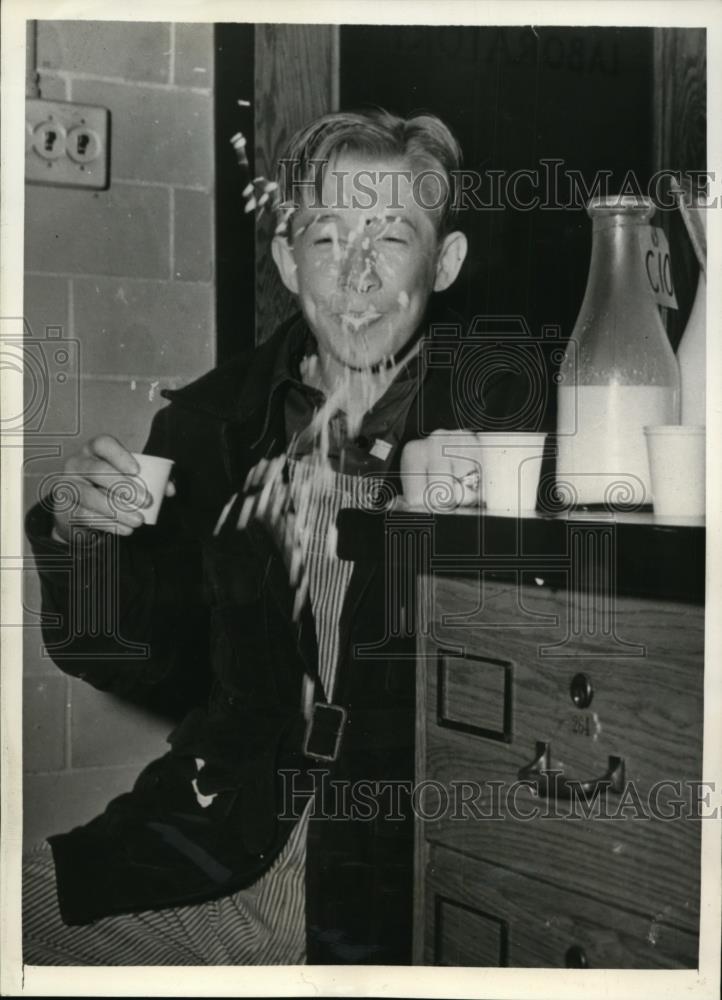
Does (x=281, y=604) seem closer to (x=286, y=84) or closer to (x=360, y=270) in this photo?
(x=360, y=270)

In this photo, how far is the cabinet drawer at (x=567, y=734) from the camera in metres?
1.00

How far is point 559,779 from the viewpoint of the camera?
3.33ft

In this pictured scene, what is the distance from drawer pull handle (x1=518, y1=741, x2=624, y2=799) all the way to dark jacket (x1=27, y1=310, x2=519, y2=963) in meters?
0.14

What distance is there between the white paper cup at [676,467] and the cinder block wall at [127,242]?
49 centimetres

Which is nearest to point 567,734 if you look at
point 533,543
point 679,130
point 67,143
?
point 533,543

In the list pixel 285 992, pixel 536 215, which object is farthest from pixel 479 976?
pixel 536 215

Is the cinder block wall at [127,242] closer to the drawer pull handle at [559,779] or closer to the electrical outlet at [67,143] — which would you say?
the electrical outlet at [67,143]

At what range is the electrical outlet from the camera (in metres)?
1.08

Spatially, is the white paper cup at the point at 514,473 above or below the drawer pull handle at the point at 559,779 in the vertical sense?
above

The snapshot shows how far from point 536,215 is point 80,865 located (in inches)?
34.7

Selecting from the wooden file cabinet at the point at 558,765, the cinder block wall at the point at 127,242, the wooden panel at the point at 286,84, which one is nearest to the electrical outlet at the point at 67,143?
the cinder block wall at the point at 127,242

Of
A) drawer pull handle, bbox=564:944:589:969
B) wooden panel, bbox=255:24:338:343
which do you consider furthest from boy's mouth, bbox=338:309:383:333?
drawer pull handle, bbox=564:944:589:969

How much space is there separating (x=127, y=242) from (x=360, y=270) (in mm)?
257

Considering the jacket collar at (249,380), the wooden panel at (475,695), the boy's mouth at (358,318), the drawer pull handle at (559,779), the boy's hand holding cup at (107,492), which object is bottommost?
the drawer pull handle at (559,779)
